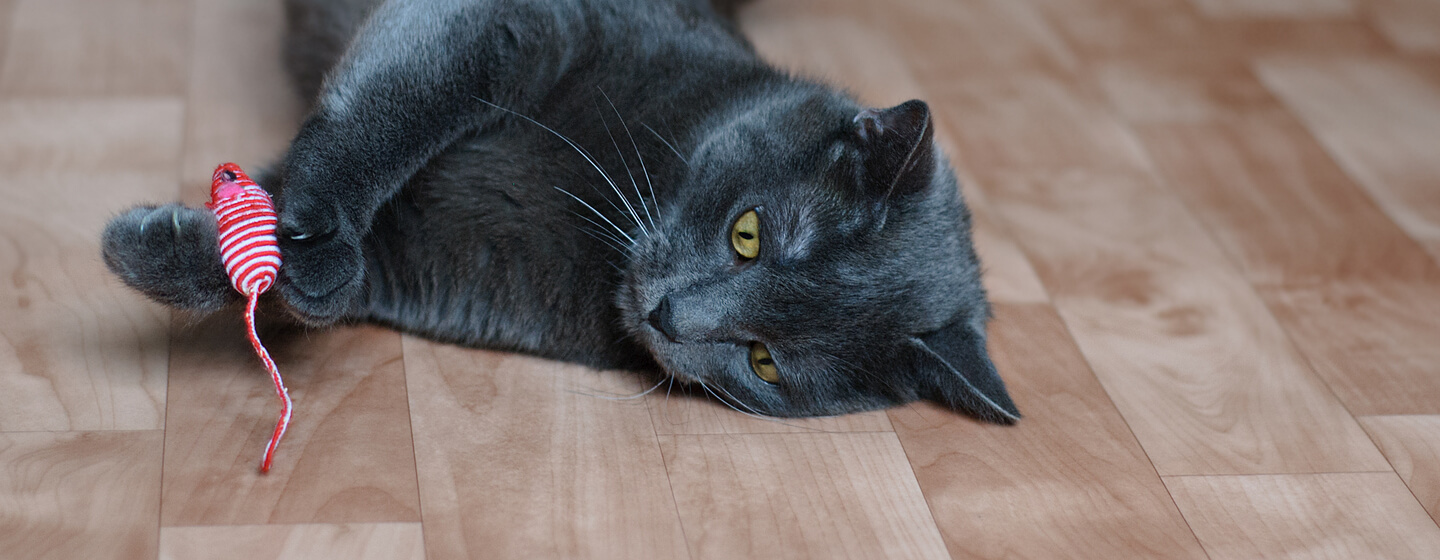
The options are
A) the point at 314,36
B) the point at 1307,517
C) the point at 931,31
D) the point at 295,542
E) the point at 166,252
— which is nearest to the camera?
the point at 295,542

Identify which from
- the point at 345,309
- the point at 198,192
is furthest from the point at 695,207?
the point at 198,192

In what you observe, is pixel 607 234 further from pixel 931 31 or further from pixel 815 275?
pixel 931 31

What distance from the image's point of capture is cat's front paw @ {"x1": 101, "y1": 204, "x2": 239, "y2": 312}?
1.22 m

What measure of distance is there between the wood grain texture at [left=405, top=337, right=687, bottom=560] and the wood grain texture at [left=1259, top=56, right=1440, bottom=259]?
1.39m

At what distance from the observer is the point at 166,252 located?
1.22m

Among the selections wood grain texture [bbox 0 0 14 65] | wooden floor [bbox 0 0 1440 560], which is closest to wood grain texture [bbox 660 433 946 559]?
wooden floor [bbox 0 0 1440 560]

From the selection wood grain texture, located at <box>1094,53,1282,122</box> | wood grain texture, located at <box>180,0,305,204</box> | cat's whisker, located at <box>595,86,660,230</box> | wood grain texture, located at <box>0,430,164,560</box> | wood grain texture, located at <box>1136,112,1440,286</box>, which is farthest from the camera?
wood grain texture, located at <box>1094,53,1282,122</box>

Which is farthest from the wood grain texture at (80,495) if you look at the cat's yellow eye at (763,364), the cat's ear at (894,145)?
the cat's ear at (894,145)

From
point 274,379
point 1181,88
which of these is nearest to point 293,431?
point 274,379

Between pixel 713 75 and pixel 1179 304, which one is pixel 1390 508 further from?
pixel 713 75

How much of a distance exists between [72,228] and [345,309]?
468 millimetres

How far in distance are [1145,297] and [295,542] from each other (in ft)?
3.95

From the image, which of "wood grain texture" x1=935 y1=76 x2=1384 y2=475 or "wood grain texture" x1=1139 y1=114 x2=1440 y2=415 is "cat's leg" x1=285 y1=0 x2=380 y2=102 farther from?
"wood grain texture" x1=1139 y1=114 x2=1440 y2=415

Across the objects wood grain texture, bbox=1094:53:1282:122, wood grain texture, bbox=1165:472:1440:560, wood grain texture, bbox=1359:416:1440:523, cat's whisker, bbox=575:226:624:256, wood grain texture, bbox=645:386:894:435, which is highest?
wood grain texture, bbox=1094:53:1282:122
